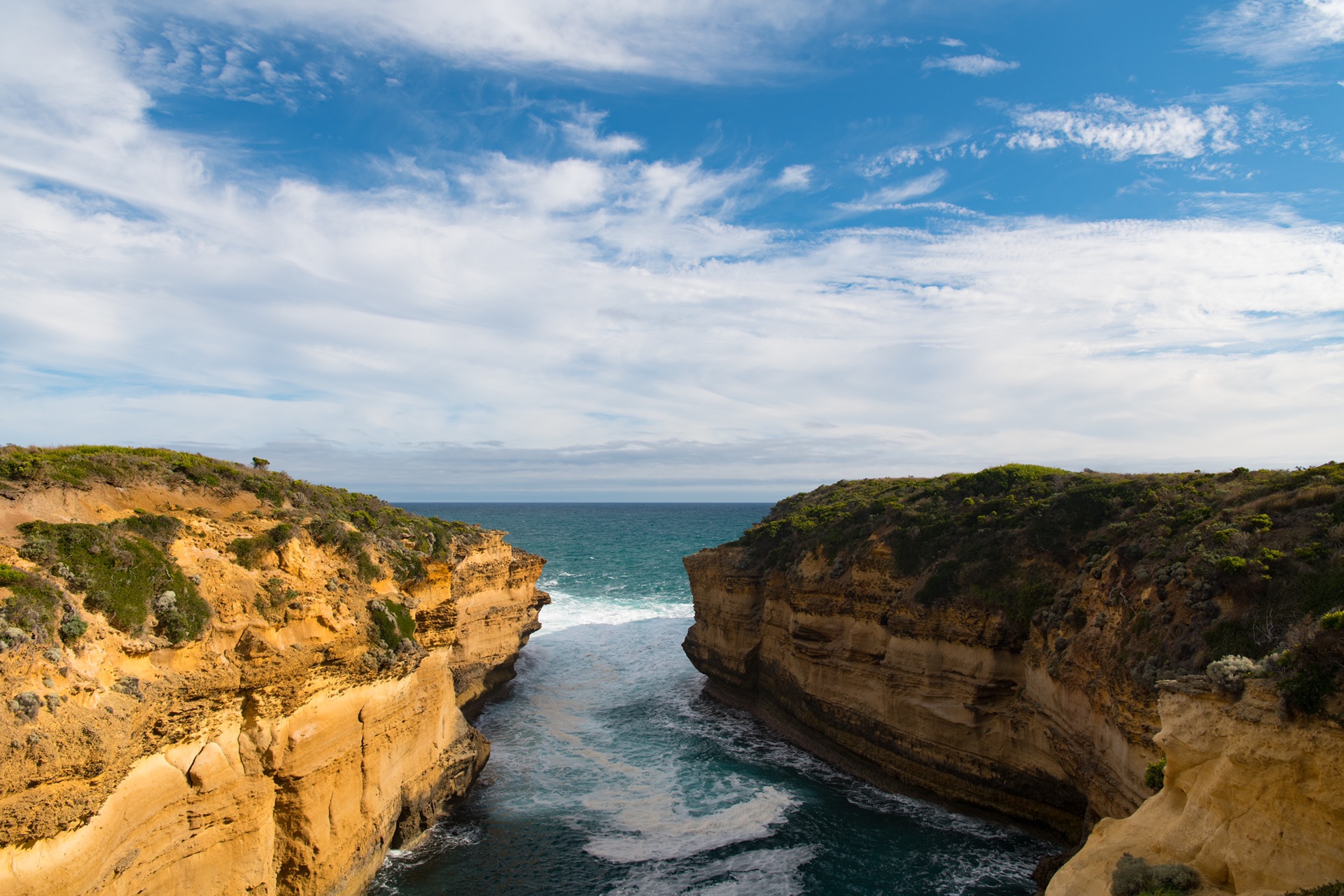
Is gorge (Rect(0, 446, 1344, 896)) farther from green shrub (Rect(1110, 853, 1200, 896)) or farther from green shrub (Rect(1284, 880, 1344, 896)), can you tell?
green shrub (Rect(1284, 880, 1344, 896))

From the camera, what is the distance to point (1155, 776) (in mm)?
12328

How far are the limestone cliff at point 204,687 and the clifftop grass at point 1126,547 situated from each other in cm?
1478

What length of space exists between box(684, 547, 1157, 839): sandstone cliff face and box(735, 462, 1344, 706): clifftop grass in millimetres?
814

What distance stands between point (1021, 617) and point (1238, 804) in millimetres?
10034

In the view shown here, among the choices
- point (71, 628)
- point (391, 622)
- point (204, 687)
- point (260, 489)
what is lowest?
point (204, 687)

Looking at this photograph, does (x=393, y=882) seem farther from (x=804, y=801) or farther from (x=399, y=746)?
(x=804, y=801)

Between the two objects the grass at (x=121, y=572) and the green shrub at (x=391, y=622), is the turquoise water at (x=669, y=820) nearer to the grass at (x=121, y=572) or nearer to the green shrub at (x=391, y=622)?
the green shrub at (x=391, y=622)

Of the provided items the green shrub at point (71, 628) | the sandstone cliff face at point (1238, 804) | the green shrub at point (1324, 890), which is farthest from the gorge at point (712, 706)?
the green shrub at point (1324, 890)

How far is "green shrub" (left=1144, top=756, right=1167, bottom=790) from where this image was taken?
12.2 m

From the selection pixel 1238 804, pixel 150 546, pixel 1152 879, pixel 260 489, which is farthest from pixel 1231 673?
pixel 260 489

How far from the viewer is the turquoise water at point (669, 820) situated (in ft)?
53.1

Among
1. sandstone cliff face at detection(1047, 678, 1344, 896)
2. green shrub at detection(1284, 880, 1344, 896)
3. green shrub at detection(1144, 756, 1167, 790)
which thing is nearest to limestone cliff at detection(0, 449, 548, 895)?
sandstone cliff face at detection(1047, 678, 1344, 896)

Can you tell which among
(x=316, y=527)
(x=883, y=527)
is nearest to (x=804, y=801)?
(x=883, y=527)

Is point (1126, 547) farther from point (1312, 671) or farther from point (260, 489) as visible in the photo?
point (260, 489)
